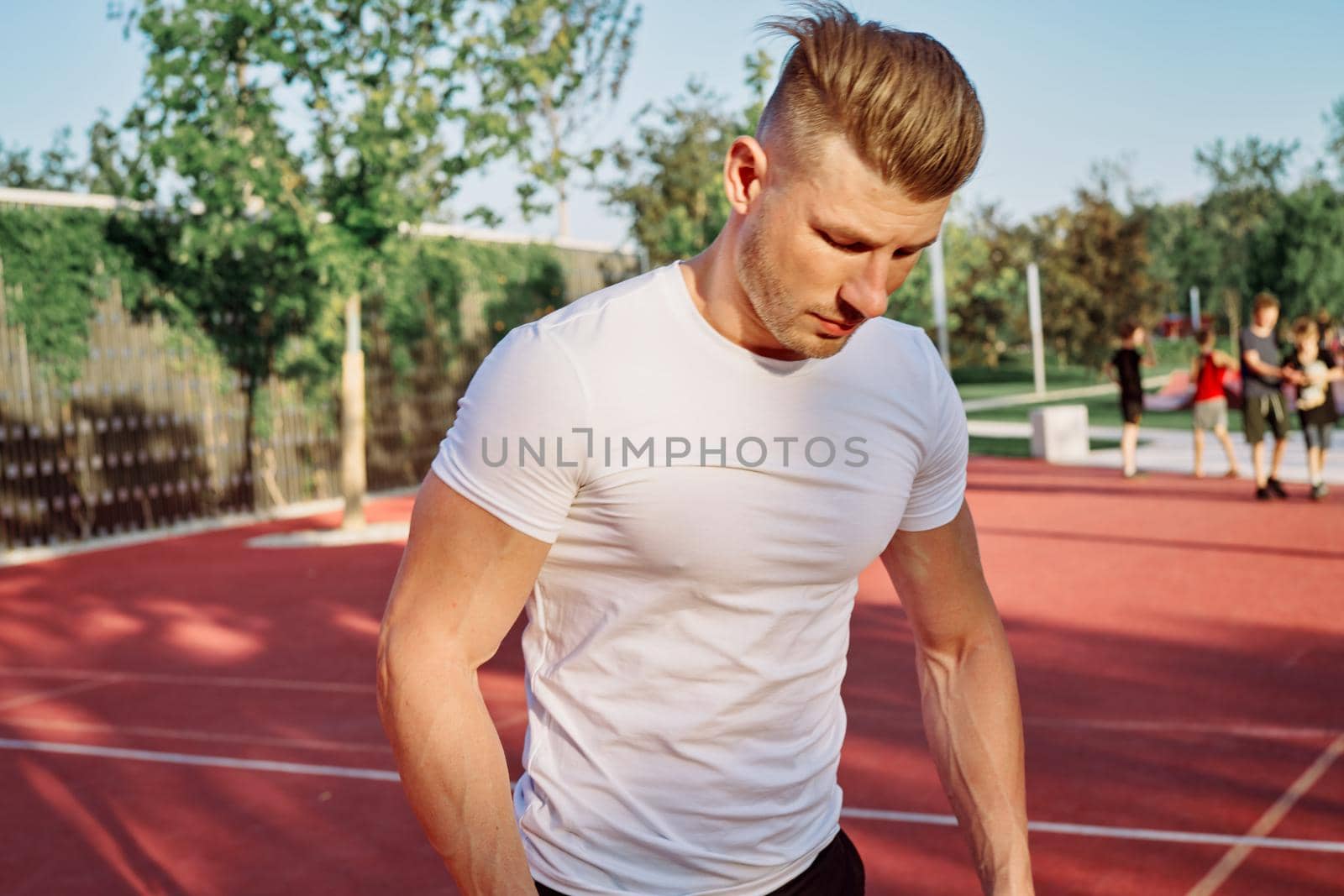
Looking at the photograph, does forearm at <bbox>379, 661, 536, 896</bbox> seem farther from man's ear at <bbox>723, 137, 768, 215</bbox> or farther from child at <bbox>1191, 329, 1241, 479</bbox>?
child at <bbox>1191, 329, 1241, 479</bbox>

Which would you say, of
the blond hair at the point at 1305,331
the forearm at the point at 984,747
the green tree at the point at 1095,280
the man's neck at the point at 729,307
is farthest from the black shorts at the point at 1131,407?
the green tree at the point at 1095,280

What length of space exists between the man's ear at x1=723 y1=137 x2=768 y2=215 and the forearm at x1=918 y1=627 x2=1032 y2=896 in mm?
804

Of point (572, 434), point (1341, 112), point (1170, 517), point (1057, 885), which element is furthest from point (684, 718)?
point (1341, 112)

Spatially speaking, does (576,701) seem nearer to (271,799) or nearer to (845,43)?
(845,43)

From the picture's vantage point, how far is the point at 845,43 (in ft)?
5.37

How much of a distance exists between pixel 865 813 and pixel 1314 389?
32.0 ft

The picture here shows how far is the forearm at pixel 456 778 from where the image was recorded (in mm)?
1569

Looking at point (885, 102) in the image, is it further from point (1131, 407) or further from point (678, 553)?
point (1131, 407)

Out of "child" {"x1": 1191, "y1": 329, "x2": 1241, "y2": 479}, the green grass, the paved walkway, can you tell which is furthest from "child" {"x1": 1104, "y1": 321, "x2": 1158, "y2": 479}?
the green grass

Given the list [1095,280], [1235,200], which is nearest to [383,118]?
[1095,280]

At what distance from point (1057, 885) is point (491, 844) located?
3643 mm

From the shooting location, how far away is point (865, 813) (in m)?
5.43

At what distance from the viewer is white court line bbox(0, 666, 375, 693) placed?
26.5 ft

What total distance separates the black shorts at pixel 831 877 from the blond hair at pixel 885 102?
3.17 feet
